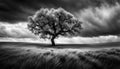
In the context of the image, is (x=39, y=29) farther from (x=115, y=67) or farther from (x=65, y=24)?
(x=115, y=67)

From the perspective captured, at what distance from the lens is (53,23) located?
38844mm

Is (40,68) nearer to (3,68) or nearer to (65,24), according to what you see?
(3,68)

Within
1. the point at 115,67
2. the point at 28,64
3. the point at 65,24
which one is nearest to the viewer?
the point at 115,67

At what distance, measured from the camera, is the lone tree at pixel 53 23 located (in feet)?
126

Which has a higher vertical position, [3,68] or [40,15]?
[40,15]

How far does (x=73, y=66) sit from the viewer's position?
645cm

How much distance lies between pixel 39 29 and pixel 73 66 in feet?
114

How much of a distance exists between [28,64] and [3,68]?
1.65 m

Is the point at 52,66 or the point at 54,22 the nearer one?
the point at 52,66

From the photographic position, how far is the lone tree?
3847 cm

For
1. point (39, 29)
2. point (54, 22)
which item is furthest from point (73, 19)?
point (39, 29)

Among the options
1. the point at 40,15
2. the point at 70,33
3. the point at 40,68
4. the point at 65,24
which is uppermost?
the point at 40,15

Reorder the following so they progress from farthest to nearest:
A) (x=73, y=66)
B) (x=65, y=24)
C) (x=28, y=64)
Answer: (x=65, y=24) < (x=28, y=64) < (x=73, y=66)

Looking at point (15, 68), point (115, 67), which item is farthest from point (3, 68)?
point (115, 67)
